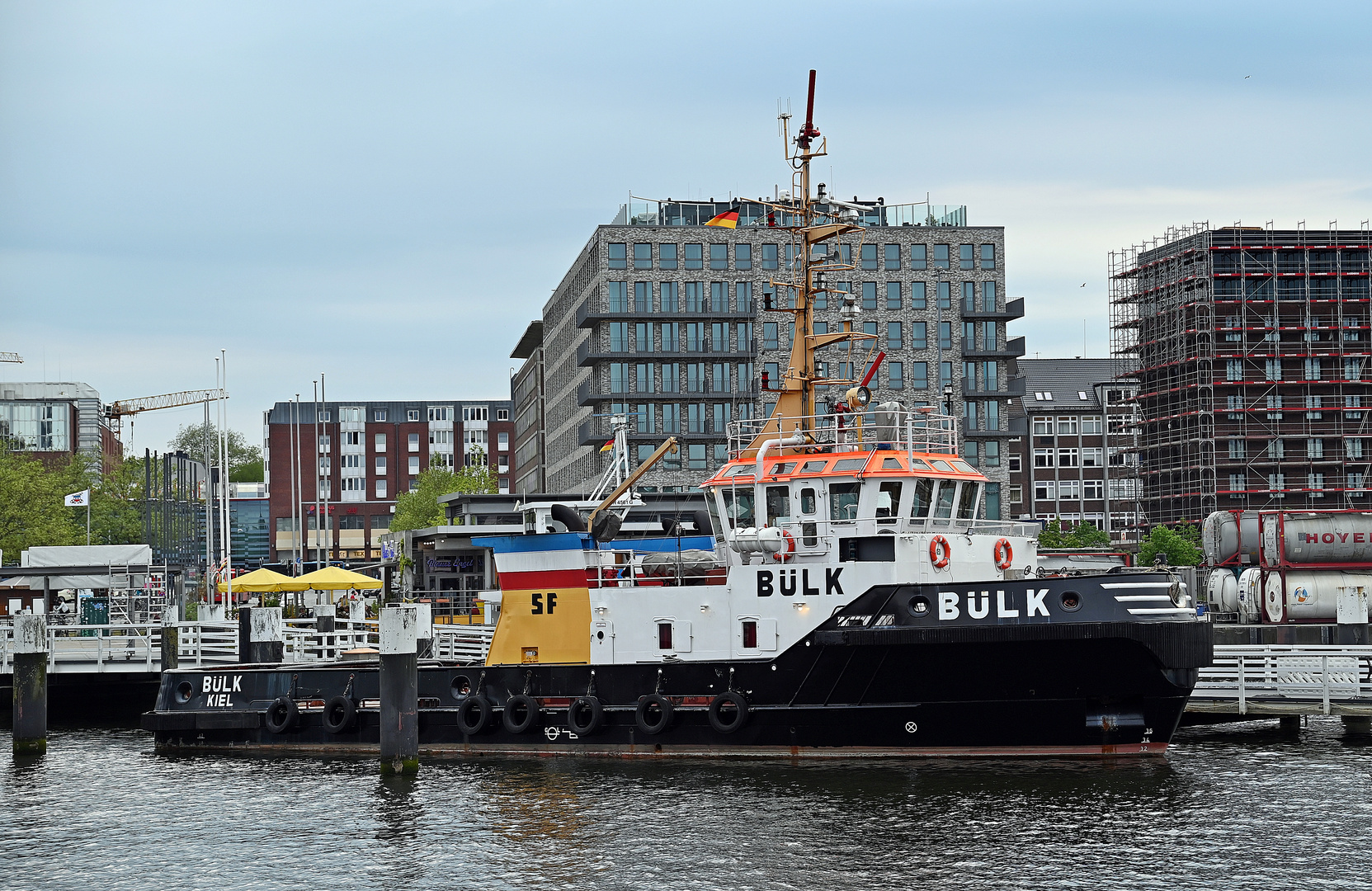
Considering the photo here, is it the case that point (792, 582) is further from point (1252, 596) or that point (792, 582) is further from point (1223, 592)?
point (1223, 592)

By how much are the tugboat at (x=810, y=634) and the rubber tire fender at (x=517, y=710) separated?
0.19 feet

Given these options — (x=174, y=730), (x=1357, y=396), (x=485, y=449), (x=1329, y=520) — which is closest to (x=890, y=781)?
(x=174, y=730)

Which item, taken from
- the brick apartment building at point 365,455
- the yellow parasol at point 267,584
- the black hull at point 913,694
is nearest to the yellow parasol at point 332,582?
the yellow parasol at point 267,584

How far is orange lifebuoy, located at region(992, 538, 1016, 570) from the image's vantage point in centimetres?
2795

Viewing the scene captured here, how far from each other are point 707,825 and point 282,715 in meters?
11.4

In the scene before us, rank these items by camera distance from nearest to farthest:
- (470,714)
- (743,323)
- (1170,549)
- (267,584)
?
(470,714) → (267,584) → (1170,549) → (743,323)

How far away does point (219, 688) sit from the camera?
30.9 meters

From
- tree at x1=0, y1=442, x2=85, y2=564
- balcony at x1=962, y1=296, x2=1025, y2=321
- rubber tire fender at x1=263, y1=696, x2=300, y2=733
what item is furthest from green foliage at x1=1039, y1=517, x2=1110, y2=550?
rubber tire fender at x1=263, y1=696, x2=300, y2=733

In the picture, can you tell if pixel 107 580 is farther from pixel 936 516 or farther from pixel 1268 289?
pixel 1268 289

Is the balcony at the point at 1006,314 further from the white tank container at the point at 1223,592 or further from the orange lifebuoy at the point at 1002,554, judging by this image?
the orange lifebuoy at the point at 1002,554

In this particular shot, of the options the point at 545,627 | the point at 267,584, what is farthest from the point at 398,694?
the point at 267,584

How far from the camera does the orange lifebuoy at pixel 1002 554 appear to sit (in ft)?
91.7

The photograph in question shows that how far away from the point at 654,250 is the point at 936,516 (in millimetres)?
60908

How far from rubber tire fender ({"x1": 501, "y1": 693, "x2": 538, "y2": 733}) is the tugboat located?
6cm
